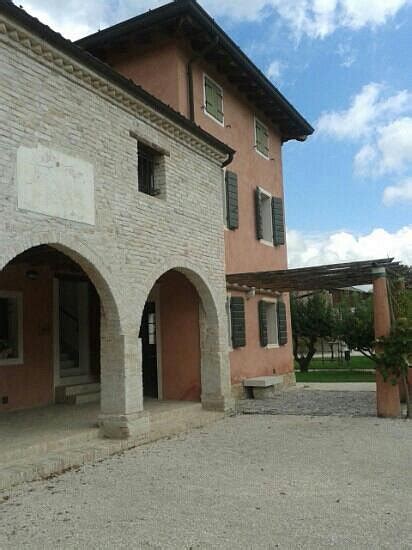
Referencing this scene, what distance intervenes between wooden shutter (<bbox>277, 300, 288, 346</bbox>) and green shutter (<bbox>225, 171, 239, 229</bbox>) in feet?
11.5

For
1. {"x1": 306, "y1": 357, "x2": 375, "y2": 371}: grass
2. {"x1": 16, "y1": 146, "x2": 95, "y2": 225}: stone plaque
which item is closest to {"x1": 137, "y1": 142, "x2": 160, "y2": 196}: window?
{"x1": 16, "y1": 146, "x2": 95, "y2": 225}: stone plaque

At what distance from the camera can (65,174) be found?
738 cm

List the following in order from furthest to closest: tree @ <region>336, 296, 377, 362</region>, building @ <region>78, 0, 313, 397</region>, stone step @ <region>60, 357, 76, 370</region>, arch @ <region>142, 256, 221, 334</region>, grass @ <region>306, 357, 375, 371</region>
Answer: grass @ <region>306, 357, 375, 371</region> < tree @ <region>336, 296, 377, 362</region> < building @ <region>78, 0, 313, 397</region> < stone step @ <region>60, 357, 76, 370</region> < arch @ <region>142, 256, 221, 334</region>

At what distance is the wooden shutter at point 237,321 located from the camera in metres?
12.9

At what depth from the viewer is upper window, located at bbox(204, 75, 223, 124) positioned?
13.1 m

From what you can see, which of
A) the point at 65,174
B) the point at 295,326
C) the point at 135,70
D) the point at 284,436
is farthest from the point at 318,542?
the point at 295,326

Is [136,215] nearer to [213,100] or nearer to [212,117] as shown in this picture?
[212,117]

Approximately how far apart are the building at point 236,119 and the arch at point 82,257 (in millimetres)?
5049

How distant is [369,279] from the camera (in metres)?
11.6

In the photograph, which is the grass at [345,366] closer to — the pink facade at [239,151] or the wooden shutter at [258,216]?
the pink facade at [239,151]

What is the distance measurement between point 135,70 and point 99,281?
6.77 metres

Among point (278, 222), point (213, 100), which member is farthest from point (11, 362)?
point (278, 222)

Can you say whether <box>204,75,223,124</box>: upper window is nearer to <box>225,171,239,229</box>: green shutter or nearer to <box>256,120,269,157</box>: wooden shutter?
<box>225,171,239,229</box>: green shutter

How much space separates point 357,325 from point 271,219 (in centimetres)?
844
